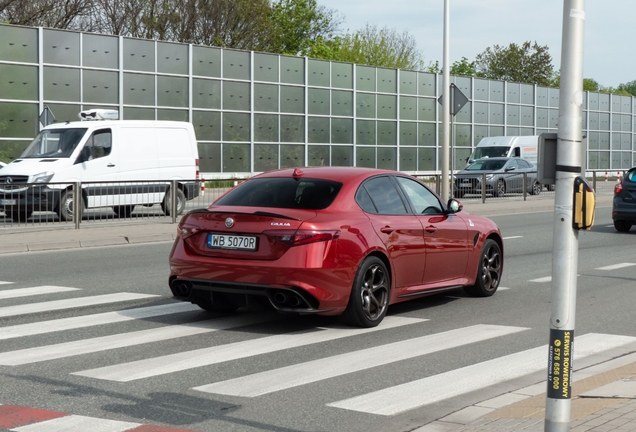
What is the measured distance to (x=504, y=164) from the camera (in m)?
38.5

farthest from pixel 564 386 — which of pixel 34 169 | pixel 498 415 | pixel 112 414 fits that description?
pixel 34 169

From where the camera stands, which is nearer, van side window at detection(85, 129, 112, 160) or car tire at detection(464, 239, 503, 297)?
car tire at detection(464, 239, 503, 297)

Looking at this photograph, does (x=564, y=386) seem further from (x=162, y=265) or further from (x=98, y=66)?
(x=98, y=66)

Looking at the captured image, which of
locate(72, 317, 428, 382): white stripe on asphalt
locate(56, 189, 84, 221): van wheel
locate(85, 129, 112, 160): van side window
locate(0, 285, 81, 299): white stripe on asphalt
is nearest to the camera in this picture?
locate(72, 317, 428, 382): white stripe on asphalt

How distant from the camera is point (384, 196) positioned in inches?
386

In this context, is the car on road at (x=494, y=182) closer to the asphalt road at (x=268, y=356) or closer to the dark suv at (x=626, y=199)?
the dark suv at (x=626, y=199)

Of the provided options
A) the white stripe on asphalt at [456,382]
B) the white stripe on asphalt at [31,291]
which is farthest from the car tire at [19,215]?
the white stripe on asphalt at [456,382]

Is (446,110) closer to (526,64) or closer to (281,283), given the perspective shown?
(281,283)

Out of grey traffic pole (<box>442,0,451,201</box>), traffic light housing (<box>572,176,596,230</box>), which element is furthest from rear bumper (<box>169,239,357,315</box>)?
grey traffic pole (<box>442,0,451,201</box>)

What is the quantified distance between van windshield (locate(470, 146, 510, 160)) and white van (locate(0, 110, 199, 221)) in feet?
71.6

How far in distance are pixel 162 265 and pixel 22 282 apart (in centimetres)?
250

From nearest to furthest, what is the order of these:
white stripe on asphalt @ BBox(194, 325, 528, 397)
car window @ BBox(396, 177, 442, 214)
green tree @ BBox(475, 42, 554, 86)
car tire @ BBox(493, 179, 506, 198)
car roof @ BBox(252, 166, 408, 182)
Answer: white stripe on asphalt @ BBox(194, 325, 528, 397) → car roof @ BBox(252, 166, 408, 182) → car window @ BBox(396, 177, 442, 214) → car tire @ BBox(493, 179, 506, 198) → green tree @ BBox(475, 42, 554, 86)

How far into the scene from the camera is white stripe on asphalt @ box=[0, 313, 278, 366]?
777cm

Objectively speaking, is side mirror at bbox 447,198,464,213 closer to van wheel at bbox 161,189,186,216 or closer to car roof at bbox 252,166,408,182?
car roof at bbox 252,166,408,182
